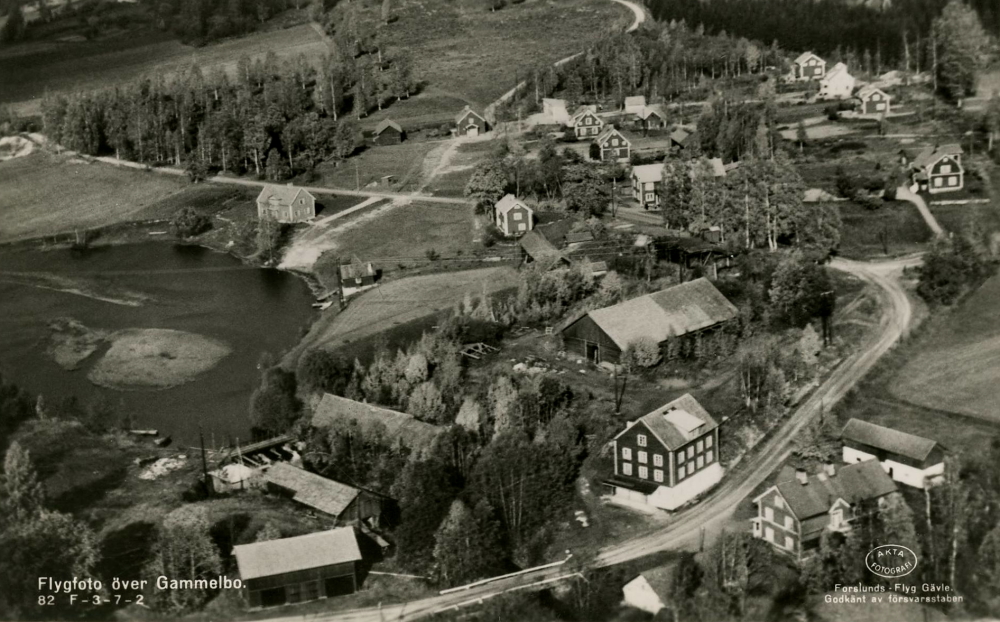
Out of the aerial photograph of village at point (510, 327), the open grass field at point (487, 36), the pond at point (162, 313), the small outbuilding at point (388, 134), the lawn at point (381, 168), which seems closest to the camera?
the aerial photograph of village at point (510, 327)

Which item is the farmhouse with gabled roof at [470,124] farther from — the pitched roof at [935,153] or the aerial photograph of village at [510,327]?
A: the pitched roof at [935,153]

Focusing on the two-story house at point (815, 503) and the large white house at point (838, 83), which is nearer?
the two-story house at point (815, 503)

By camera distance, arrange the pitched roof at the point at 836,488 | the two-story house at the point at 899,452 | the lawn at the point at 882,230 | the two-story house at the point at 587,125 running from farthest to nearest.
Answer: the two-story house at the point at 587,125
the lawn at the point at 882,230
the two-story house at the point at 899,452
the pitched roof at the point at 836,488

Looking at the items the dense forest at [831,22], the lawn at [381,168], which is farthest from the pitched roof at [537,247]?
the dense forest at [831,22]

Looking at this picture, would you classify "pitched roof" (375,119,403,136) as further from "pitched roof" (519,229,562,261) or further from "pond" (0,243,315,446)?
"pitched roof" (519,229,562,261)

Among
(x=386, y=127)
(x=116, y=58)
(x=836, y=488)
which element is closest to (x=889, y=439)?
(x=836, y=488)

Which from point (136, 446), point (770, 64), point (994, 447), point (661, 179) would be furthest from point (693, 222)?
point (770, 64)
